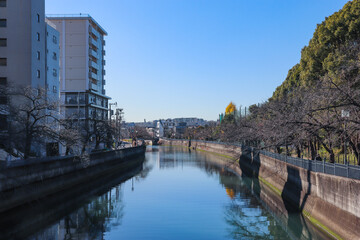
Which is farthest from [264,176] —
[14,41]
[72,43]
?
[72,43]

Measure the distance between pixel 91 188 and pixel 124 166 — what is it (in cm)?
1975

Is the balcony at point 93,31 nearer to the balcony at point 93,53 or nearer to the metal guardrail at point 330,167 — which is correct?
the balcony at point 93,53

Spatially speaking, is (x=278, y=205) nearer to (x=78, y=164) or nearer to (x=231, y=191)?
(x=231, y=191)

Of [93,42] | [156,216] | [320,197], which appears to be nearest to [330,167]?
[320,197]

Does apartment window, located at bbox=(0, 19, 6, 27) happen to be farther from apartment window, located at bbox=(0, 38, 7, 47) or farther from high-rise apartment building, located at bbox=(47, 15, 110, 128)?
high-rise apartment building, located at bbox=(47, 15, 110, 128)

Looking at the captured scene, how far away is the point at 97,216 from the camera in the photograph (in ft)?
68.2

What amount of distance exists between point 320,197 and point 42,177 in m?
17.3

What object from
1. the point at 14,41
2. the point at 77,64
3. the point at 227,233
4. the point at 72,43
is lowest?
the point at 227,233

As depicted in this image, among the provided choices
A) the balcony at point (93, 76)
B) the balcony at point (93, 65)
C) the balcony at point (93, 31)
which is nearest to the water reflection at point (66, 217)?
the balcony at point (93, 76)

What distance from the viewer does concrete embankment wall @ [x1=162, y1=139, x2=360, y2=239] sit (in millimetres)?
13148

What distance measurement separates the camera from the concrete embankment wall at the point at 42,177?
18.5 metres

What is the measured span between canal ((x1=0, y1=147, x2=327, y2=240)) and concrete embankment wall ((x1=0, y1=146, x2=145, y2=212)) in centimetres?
67

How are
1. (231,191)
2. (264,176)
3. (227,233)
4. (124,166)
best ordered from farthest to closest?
(124,166)
(264,176)
(231,191)
(227,233)

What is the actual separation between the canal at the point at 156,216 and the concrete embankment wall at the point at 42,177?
669mm
